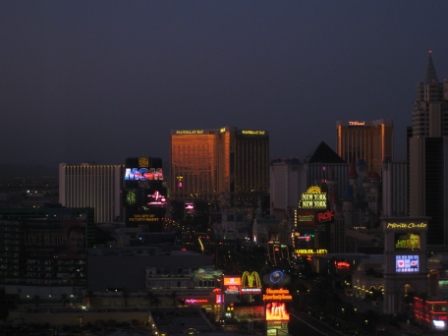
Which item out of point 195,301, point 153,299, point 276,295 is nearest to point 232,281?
point 195,301

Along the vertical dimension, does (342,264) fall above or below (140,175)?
below

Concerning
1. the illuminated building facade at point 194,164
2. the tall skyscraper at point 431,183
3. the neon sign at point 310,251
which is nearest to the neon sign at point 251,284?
the neon sign at point 310,251

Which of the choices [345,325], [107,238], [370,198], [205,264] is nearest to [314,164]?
[370,198]

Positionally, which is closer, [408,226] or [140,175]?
[408,226]

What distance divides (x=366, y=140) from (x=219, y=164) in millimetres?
16447

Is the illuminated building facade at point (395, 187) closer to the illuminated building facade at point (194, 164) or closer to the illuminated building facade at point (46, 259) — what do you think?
the illuminated building facade at point (46, 259)

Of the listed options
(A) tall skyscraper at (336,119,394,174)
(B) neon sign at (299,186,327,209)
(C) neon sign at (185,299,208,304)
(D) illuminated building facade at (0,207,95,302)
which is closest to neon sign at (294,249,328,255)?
(B) neon sign at (299,186,327,209)

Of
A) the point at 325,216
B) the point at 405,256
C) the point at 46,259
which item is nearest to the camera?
the point at 405,256

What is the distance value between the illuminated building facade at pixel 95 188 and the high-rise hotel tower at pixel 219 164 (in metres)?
17.8

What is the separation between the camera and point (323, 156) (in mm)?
82688

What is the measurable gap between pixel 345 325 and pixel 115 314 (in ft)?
20.1

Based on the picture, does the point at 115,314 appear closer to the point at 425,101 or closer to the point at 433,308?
the point at 433,308

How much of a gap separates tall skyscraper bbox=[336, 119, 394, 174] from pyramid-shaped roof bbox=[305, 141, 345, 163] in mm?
5367

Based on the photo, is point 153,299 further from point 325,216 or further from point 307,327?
point 325,216
